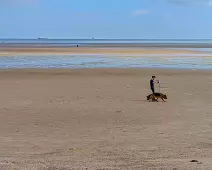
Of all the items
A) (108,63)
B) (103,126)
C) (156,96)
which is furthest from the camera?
(108,63)

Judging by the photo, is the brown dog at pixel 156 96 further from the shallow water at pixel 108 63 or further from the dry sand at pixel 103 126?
the shallow water at pixel 108 63

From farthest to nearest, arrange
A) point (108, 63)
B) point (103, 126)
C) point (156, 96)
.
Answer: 1. point (108, 63)
2. point (156, 96)
3. point (103, 126)

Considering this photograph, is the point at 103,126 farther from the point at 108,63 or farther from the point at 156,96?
the point at 108,63

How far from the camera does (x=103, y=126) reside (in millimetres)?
15320

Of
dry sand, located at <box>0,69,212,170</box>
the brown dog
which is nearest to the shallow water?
dry sand, located at <box>0,69,212,170</box>

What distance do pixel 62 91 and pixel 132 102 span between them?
5.67 meters

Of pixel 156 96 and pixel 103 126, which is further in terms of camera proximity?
pixel 156 96

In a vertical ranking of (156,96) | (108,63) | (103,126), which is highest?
(108,63)

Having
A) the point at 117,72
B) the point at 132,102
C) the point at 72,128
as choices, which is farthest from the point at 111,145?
the point at 117,72

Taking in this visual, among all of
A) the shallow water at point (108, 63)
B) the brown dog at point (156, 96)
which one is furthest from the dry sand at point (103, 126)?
the shallow water at point (108, 63)

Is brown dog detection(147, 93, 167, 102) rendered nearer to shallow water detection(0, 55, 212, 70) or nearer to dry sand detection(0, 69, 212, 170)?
dry sand detection(0, 69, 212, 170)

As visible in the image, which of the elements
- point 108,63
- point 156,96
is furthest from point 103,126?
point 108,63

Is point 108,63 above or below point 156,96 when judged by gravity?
above

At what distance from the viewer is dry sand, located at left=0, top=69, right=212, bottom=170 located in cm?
1012
